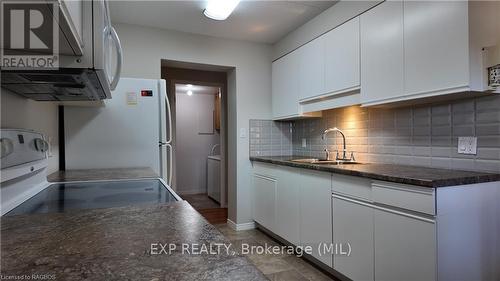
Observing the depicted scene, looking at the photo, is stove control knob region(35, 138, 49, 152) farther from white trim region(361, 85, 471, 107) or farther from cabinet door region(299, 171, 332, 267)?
white trim region(361, 85, 471, 107)

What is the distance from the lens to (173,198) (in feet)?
3.69

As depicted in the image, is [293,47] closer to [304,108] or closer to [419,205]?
[304,108]

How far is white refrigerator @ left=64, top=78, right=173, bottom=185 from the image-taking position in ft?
6.94

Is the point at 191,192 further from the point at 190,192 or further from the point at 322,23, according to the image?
the point at 322,23

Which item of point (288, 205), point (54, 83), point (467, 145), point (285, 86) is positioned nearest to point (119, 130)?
point (54, 83)

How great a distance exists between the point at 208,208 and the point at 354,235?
9.67 ft

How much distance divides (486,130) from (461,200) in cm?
50

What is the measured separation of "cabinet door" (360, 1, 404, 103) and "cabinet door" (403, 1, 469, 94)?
0.19ft

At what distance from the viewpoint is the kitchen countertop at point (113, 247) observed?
49cm

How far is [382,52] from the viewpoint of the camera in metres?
1.93

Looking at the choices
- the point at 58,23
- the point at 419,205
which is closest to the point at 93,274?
the point at 58,23

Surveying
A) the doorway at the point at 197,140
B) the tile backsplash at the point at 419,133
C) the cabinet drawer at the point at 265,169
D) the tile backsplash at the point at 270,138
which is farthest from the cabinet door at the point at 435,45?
the doorway at the point at 197,140

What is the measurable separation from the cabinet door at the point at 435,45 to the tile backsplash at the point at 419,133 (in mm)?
293

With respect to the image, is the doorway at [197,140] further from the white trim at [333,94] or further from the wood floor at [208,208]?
the white trim at [333,94]
